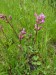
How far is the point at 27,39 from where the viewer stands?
2625 mm

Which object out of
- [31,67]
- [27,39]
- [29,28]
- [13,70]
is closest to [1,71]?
[13,70]

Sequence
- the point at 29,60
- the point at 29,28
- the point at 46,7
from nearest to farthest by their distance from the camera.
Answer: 1. the point at 29,60
2. the point at 29,28
3. the point at 46,7

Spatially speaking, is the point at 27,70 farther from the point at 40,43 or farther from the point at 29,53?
the point at 40,43

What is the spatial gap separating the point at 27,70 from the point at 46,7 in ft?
4.53

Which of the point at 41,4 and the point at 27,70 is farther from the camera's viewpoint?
the point at 41,4

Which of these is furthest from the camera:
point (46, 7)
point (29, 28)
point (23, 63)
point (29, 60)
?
point (46, 7)

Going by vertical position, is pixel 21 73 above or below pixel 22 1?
below

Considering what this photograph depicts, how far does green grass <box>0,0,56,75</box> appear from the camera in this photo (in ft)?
7.67

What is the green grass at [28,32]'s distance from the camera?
7.67 feet

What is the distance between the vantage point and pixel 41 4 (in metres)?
3.51

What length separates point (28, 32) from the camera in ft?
9.23

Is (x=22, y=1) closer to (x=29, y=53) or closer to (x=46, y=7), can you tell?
(x=46, y=7)

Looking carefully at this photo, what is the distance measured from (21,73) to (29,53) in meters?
0.23

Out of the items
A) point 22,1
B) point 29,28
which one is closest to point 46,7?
point 22,1
